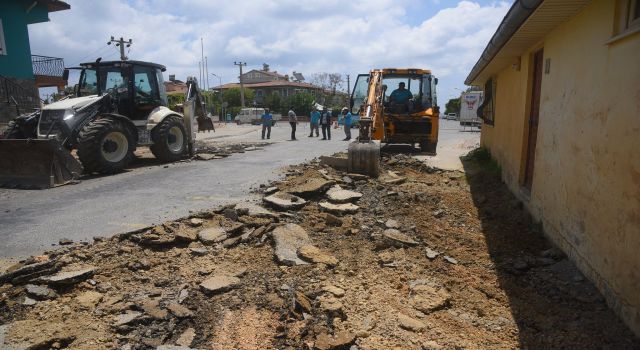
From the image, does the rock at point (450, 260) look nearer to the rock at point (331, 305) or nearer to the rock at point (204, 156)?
the rock at point (331, 305)

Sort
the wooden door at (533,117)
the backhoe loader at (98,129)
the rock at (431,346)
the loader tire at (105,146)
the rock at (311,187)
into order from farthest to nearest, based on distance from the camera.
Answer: the loader tire at (105,146) → the backhoe loader at (98,129) → the rock at (311,187) → the wooden door at (533,117) → the rock at (431,346)

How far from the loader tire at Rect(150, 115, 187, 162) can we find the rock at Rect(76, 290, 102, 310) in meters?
7.96

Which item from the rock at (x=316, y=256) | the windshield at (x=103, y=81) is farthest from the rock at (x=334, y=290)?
the windshield at (x=103, y=81)

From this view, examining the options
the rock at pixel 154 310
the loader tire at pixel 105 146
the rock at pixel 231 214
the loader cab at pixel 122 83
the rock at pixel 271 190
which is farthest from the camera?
the loader cab at pixel 122 83

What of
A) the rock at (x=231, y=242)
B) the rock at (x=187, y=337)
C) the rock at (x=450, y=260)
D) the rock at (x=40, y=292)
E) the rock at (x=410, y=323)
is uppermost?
the rock at (x=231, y=242)

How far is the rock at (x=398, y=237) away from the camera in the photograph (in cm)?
482

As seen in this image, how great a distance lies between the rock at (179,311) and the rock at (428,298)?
1.81 m

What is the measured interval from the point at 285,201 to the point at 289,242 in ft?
5.04

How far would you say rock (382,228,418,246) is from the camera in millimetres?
4824

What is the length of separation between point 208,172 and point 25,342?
22.0ft

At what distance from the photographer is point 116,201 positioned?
676 cm

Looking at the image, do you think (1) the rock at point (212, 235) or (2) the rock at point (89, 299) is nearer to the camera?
(2) the rock at point (89, 299)

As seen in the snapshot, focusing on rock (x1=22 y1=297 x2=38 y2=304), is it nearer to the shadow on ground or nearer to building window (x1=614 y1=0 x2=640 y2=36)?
the shadow on ground

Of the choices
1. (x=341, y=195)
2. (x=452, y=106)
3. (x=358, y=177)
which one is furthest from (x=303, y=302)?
(x=452, y=106)
